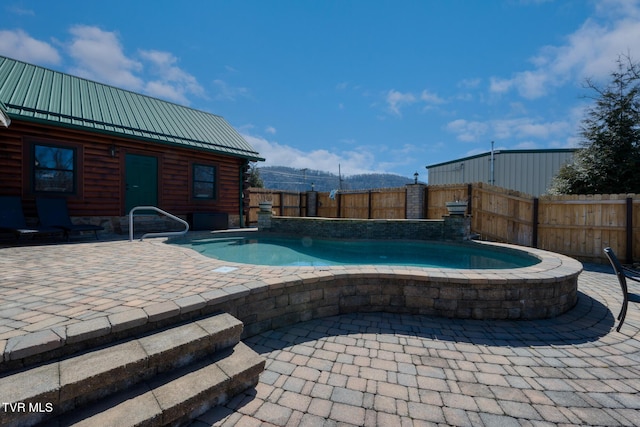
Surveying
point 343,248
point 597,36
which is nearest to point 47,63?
point 343,248

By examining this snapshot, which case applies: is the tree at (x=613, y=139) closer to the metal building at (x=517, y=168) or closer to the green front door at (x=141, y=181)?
the metal building at (x=517, y=168)

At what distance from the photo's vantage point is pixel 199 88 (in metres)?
14.4

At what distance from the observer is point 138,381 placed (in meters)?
1.74

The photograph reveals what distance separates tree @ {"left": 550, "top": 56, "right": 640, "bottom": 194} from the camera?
839cm

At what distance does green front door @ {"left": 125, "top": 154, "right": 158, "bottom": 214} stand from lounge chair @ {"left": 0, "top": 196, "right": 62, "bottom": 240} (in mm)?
2166

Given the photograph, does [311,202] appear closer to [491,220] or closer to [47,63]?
[491,220]

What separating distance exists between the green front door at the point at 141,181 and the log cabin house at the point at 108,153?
0.03 m

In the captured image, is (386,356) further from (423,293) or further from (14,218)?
(14,218)

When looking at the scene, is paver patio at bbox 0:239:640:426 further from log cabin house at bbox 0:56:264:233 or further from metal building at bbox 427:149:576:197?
metal building at bbox 427:149:576:197

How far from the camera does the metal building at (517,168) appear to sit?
13836 mm

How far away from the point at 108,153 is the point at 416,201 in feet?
33.8

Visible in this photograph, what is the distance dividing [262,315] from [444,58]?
926 centimetres

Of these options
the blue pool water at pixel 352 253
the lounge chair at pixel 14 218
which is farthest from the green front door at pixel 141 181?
the blue pool water at pixel 352 253

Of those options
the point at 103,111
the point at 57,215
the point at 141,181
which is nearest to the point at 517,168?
the point at 141,181
